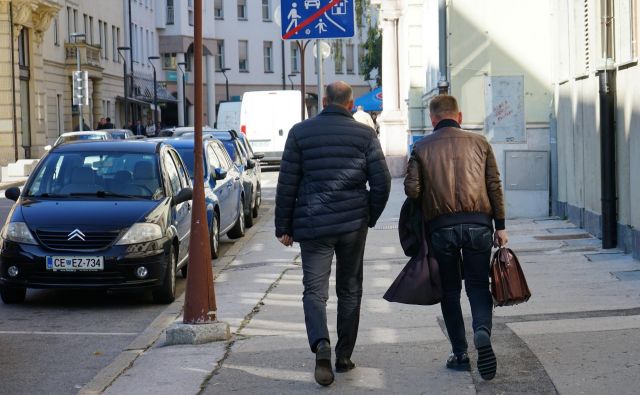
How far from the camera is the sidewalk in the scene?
8086 mm

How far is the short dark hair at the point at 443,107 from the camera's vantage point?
27.6ft

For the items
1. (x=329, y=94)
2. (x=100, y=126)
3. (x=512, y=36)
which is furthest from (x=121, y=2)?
(x=329, y=94)

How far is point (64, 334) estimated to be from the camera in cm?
1155

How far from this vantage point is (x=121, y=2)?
76.4 meters

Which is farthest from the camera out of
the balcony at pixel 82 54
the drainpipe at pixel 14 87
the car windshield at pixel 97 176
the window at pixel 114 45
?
the window at pixel 114 45

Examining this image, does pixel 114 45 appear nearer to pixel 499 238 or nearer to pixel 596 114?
pixel 596 114

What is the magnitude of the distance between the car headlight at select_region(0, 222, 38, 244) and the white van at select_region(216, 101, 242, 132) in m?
35.0

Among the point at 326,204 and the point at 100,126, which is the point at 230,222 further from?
the point at 100,126

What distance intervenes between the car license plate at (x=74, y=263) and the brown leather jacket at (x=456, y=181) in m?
5.26

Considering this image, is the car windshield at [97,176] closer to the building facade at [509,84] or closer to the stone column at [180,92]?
the building facade at [509,84]

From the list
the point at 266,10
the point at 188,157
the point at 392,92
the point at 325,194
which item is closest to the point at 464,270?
the point at 325,194

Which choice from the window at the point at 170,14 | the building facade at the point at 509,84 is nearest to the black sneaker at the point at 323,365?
the building facade at the point at 509,84

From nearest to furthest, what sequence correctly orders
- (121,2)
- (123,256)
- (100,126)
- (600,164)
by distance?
(123,256) → (600,164) → (100,126) → (121,2)

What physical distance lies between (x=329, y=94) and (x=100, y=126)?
49429 millimetres
